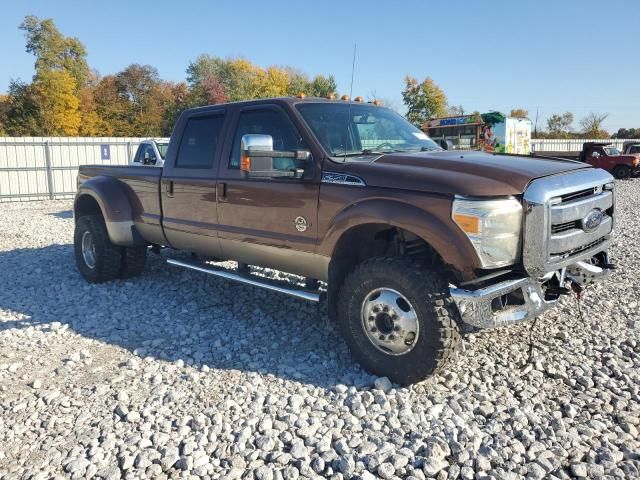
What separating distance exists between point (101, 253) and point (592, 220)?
507cm

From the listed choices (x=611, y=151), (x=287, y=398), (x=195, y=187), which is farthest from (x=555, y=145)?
(x=287, y=398)

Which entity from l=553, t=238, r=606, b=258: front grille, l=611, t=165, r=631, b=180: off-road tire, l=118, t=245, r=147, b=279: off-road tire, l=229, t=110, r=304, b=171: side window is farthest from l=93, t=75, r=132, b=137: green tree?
l=553, t=238, r=606, b=258: front grille

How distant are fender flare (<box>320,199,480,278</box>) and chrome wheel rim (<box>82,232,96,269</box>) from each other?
383cm

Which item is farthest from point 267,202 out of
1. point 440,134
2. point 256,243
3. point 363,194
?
point 440,134

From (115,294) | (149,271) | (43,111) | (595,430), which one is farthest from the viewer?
(43,111)

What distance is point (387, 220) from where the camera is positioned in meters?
3.50

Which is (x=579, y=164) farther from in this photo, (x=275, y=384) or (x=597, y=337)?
(x=275, y=384)

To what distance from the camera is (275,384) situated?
3.71 meters

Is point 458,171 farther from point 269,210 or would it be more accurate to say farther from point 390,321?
point 269,210

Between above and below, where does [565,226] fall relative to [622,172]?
below

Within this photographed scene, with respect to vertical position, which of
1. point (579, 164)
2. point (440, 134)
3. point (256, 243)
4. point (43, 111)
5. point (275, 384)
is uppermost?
point (43, 111)

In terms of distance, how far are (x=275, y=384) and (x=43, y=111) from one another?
132 ft

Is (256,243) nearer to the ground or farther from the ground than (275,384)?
farther from the ground

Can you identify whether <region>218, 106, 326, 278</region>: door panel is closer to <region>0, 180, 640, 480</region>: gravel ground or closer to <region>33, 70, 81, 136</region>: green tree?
<region>0, 180, 640, 480</region>: gravel ground
